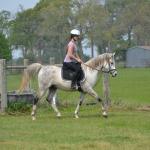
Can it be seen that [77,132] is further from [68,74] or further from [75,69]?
[68,74]

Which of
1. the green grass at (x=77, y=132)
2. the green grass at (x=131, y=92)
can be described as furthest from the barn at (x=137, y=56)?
the green grass at (x=77, y=132)

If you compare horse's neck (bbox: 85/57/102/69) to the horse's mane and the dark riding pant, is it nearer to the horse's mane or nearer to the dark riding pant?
the horse's mane

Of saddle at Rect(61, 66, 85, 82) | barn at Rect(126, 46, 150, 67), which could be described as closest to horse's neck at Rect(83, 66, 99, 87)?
saddle at Rect(61, 66, 85, 82)

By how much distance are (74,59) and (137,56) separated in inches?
3398

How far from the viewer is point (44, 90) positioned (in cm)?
1820

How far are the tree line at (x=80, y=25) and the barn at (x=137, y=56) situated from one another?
2624 millimetres

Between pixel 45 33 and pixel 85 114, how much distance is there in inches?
3555

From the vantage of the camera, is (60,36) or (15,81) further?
(60,36)

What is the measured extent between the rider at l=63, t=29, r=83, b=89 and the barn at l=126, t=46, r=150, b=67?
83902mm

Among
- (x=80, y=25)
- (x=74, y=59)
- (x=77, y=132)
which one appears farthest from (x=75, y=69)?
(x=80, y=25)

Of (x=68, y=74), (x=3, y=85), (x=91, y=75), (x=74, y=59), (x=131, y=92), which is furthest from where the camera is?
(x=131, y=92)

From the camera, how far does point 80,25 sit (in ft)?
360

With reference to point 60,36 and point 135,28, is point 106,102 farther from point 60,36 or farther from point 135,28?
point 135,28

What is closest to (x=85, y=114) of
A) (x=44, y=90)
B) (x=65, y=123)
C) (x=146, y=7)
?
(x=44, y=90)
